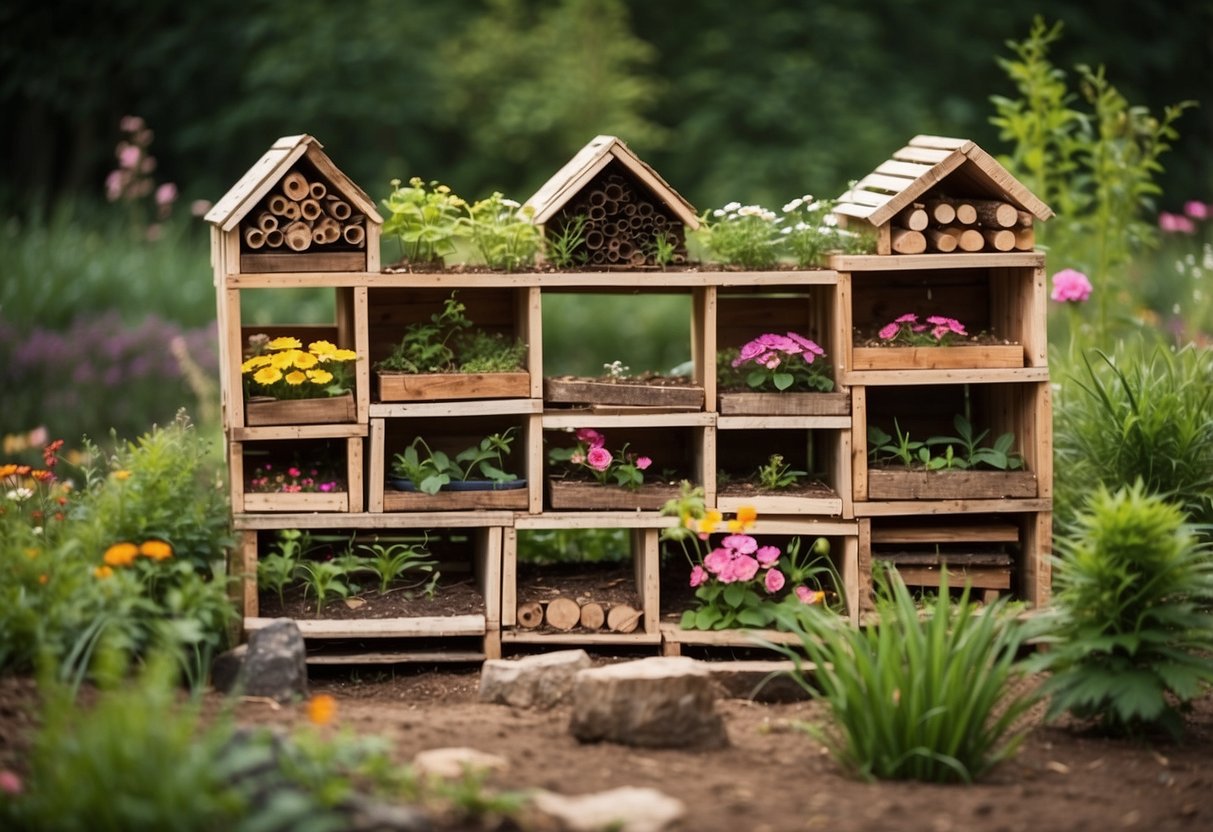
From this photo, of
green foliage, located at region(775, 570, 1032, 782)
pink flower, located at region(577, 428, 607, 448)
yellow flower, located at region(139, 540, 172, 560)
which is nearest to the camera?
green foliage, located at region(775, 570, 1032, 782)

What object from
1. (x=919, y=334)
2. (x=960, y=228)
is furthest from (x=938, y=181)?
(x=919, y=334)

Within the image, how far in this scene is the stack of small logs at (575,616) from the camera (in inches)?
211

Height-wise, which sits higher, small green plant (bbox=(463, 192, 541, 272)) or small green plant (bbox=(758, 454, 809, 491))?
small green plant (bbox=(463, 192, 541, 272))

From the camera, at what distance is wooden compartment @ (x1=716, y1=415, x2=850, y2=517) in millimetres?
5352

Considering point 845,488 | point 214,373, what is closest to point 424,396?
point 845,488

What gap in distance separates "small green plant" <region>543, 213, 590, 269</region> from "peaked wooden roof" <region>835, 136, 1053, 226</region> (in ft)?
3.47

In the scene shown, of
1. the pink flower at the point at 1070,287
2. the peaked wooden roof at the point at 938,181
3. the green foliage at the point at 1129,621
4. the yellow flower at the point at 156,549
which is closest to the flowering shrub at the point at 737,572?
the green foliage at the point at 1129,621

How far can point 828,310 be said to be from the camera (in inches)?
221

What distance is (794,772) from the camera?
4.12 m

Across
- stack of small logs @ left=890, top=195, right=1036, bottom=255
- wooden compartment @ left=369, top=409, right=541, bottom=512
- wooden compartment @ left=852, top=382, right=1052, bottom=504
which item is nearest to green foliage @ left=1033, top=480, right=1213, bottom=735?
wooden compartment @ left=852, top=382, right=1052, bottom=504

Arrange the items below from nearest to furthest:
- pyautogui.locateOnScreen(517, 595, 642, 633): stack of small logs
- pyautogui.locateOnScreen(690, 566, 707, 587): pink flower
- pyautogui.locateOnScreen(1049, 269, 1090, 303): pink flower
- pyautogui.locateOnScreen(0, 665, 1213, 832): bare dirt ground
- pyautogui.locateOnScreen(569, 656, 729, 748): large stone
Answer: pyautogui.locateOnScreen(0, 665, 1213, 832): bare dirt ground < pyautogui.locateOnScreen(569, 656, 729, 748): large stone < pyautogui.locateOnScreen(690, 566, 707, 587): pink flower < pyautogui.locateOnScreen(517, 595, 642, 633): stack of small logs < pyautogui.locateOnScreen(1049, 269, 1090, 303): pink flower

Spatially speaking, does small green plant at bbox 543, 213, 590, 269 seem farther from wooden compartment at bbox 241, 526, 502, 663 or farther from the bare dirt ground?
the bare dirt ground

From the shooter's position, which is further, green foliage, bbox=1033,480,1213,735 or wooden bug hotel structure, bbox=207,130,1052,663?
wooden bug hotel structure, bbox=207,130,1052,663

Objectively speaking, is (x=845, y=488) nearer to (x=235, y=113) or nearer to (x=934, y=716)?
(x=934, y=716)
